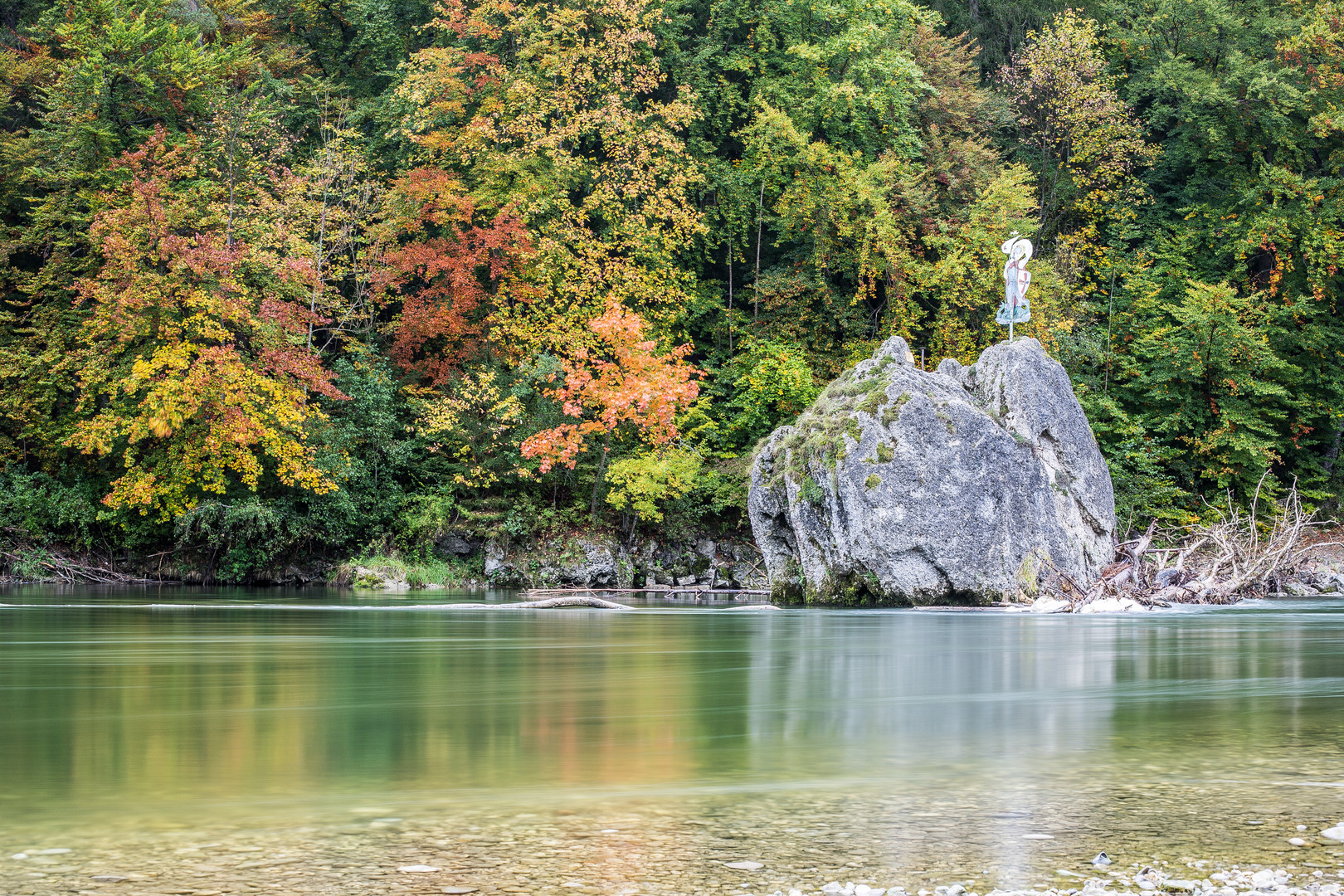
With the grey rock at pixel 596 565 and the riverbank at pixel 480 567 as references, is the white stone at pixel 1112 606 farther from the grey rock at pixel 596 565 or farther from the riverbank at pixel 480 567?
the grey rock at pixel 596 565

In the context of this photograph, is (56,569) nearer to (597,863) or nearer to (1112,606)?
(1112,606)

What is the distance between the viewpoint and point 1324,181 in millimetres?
28750

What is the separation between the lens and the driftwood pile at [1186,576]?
60.4 feet

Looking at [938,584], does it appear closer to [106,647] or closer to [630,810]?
[106,647]

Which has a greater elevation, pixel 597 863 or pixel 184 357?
pixel 184 357

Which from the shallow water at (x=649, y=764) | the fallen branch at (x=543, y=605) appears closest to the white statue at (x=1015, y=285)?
the fallen branch at (x=543, y=605)

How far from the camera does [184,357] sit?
2462 cm

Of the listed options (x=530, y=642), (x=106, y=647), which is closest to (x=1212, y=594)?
(x=530, y=642)

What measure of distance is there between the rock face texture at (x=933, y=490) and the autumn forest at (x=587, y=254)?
5910mm

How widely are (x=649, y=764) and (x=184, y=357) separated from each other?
2199cm

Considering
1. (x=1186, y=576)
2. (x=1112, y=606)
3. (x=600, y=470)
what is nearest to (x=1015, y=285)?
(x=1186, y=576)

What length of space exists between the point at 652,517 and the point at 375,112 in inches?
524

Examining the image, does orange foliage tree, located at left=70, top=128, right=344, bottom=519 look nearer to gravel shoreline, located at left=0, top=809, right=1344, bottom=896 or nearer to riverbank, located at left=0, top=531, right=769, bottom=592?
riverbank, located at left=0, top=531, right=769, bottom=592

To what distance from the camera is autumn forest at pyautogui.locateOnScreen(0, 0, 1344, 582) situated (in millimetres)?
26062
